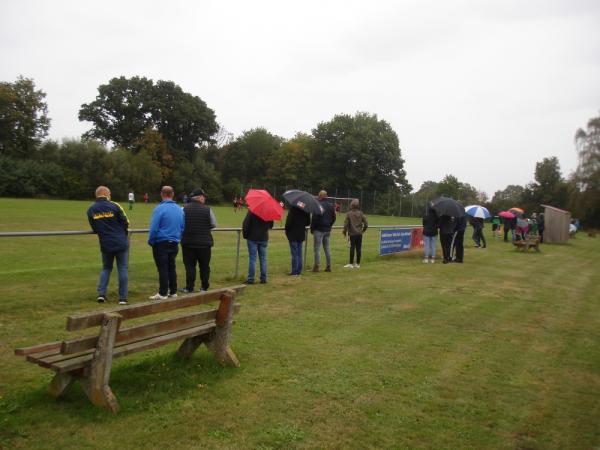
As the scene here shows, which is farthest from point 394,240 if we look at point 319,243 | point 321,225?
point 321,225

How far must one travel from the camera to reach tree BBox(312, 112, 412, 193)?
227ft

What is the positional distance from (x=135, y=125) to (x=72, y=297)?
58992 millimetres

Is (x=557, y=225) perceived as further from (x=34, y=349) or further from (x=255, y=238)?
(x=34, y=349)

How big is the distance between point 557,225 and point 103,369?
29.1 metres

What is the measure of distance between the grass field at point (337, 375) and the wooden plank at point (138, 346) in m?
0.37

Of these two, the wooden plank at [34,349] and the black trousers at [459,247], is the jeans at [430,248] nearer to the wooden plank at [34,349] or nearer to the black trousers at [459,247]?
the black trousers at [459,247]

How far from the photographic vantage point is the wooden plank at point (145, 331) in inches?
145

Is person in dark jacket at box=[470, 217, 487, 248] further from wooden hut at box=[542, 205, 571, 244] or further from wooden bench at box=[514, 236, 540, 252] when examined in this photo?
wooden hut at box=[542, 205, 571, 244]

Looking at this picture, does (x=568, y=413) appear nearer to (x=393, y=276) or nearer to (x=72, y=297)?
(x=72, y=297)

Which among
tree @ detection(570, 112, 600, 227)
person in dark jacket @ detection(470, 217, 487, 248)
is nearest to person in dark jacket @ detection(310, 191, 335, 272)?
person in dark jacket @ detection(470, 217, 487, 248)

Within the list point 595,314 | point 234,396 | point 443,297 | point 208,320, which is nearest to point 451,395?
point 234,396

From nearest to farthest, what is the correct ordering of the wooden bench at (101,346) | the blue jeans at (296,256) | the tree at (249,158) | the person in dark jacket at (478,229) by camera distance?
the wooden bench at (101,346) → the blue jeans at (296,256) → the person in dark jacket at (478,229) → the tree at (249,158)

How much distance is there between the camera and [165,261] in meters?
8.17

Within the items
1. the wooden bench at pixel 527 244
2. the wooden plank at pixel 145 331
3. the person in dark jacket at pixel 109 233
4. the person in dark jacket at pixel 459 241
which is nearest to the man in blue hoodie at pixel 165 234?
the person in dark jacket at pixel 109 233
